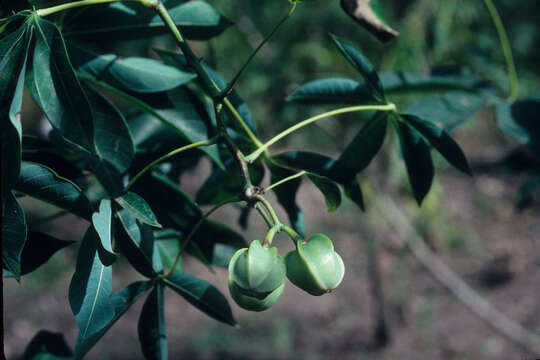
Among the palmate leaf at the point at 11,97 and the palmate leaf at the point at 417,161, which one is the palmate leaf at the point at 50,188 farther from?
the palmate leaf at the point at 417,161

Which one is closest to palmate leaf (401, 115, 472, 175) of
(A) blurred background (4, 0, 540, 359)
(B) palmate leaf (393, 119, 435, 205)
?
(B) palmate leaf (393, 119, 435, 205)

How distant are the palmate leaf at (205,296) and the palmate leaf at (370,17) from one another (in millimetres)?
383

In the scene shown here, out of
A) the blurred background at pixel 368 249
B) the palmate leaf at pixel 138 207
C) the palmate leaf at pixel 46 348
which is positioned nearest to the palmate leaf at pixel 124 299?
the palmate leaf at pixel 138 207

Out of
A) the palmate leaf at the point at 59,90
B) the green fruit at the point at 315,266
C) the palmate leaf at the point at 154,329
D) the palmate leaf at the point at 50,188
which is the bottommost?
the palmate leaf at the point at 154,329

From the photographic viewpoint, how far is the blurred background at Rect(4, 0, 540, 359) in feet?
6.15

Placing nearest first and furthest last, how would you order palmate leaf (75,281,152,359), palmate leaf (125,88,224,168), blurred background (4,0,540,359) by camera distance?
palmate leaf (75,281,152,359)
palmate leaf (125,88,224,168)
blurred background (4,0,540,359)

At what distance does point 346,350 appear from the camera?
2375mm

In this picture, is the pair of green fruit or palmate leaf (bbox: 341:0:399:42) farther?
palmate leaf (bbox: 341:0:399:42)

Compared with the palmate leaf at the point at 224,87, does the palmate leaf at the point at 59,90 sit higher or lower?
higher

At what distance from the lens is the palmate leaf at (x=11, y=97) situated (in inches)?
14.8

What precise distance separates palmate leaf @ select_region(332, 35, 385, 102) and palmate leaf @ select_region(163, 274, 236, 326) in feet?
1.10

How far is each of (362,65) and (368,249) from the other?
1.60 meters

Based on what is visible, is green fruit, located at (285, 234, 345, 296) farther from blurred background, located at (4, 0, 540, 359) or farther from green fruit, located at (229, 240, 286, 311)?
blurred background, located at (4, 0, 540, 359)

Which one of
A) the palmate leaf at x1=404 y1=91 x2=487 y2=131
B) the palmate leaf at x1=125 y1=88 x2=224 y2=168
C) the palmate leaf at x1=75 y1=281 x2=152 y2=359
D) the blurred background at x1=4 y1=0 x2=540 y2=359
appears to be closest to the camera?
the palmate leaf at x1=75 y1=281 x2=152 y2=359
